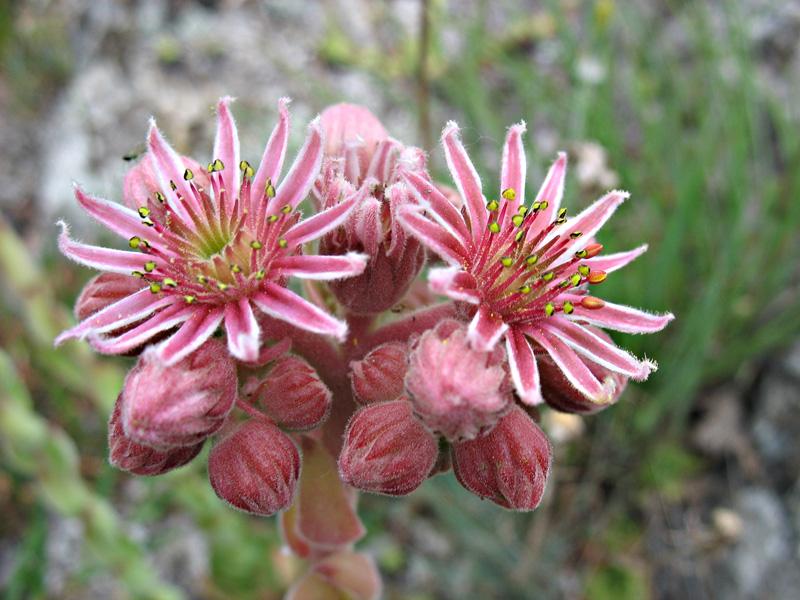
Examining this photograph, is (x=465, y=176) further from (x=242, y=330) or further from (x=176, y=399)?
(x=176, y=399)

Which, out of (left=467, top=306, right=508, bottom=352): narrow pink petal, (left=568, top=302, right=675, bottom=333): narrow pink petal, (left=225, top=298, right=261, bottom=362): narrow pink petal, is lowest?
(left=225, top=298, right=261, bottom=362): narrow pink petal

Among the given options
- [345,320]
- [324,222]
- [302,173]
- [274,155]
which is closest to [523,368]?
[345,320]

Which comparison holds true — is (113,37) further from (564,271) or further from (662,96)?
(564,271)

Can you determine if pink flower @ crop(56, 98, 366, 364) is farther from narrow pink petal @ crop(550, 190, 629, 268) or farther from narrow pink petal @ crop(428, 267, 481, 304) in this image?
narrow pink petal @ crop(550, 190, 629, 268)

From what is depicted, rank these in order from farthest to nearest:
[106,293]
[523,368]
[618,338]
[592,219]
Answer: [618,338]
[592,219]
[106,293]
[523,368]

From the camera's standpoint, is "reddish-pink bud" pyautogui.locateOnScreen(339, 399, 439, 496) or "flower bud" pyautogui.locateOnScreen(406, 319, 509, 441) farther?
"reddish-pink bud" pyautogui.locateOnScreen(339, 399, 439, 496)

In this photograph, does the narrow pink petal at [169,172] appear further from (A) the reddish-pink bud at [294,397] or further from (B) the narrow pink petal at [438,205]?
(B) the narrow pink petal at [438,205]

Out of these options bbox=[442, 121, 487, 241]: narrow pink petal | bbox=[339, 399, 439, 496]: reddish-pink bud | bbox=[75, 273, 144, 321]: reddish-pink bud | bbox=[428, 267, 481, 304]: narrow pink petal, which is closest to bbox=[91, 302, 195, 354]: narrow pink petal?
bbox=[75, 273, 144, 321]: reddish-pink bud

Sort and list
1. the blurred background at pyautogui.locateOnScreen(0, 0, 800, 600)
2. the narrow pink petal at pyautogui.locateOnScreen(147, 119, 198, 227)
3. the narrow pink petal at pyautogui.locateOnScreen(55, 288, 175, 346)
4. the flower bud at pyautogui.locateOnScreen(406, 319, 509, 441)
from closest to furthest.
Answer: the flower bud at pyautogui.locateOnScreen(406, 319, 509, 441)
the narrow pink petal at pyautogui.locateOnScreen(55, 288, 175, 346)
the narrow pink petal at pyautogui.locateOnScreen(147, 119, 198, 227)
the blurred background at pyautogui.locateOnScreen(0, 0, 800, 600)
